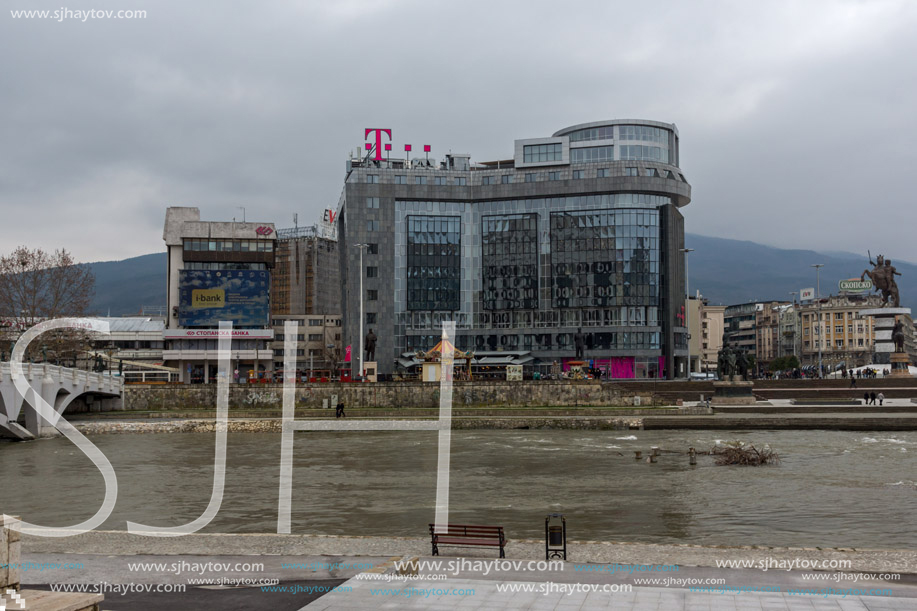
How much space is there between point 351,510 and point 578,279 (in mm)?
92990

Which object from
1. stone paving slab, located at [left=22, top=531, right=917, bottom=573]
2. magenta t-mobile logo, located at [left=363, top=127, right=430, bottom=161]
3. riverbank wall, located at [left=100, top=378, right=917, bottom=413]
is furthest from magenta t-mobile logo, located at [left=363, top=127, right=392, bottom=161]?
stone paving slab, located at [left=22, top=531, right=917, bottom=573]

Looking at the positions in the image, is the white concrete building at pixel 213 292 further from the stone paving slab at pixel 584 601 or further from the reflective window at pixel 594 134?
the stone paving slab at pixel 584 601

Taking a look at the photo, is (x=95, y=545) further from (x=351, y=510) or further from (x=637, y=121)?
(x=637, y=121)

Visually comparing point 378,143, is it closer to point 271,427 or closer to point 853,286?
point 271,427

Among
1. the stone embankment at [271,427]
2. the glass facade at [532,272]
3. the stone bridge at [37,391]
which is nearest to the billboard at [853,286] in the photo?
the glass facade at [532,272]

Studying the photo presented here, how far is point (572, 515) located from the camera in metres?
25.2

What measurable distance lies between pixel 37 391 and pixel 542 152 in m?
83.7

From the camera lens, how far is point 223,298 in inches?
4633

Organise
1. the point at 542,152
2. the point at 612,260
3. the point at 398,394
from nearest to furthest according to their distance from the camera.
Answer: the point at 398,394, the point at 612,260, the point at 542,152

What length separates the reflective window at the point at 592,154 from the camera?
118 metres

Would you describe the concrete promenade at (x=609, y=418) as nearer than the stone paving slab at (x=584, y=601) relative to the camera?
No

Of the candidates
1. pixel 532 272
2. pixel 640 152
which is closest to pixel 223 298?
pixel 532 272

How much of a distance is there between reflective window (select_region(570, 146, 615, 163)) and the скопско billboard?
50.3 meters

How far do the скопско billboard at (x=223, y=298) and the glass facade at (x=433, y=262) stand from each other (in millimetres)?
22421
